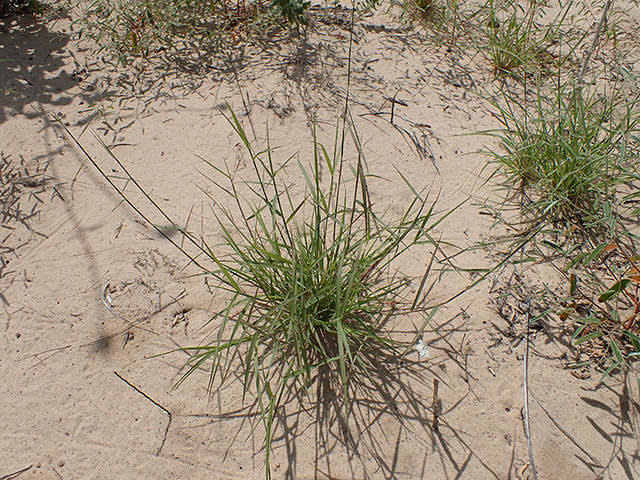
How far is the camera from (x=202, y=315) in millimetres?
1908

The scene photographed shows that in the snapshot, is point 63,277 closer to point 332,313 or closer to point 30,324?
point 30,324

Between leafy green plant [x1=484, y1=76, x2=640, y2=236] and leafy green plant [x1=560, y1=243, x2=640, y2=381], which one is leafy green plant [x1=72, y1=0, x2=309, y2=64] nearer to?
leafy green plant [x1=484, y1=76, x2=640, y2=236]

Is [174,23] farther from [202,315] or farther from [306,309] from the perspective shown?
[306,309]

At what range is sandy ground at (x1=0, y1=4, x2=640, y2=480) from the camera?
157 centimetres

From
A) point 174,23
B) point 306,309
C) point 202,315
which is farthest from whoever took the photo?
point 174,23

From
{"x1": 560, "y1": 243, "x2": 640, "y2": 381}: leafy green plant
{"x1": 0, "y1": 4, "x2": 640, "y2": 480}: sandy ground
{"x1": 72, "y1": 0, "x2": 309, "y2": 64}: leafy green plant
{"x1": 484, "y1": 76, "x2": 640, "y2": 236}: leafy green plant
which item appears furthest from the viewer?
{"x1": 72, "y1": 0, "x2": 309, "y2": 64}: leafy green plant

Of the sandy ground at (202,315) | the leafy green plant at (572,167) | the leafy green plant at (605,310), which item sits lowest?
the sandy ground at (202,315)

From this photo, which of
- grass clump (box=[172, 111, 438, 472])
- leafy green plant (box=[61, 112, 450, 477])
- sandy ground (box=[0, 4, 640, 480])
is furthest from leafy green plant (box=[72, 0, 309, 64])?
grass clump (box=[172, 111, 438, 472])

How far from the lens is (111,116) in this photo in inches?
107

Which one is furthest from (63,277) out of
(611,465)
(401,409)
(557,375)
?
(611,465)

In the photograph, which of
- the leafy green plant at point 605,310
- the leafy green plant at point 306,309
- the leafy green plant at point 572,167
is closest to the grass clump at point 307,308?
the leafy green plant at point 306,309

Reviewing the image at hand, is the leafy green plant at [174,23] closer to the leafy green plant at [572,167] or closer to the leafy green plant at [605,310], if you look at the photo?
the leafy green plant at [572,167]

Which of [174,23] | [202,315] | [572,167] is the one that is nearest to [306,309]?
[202,315]

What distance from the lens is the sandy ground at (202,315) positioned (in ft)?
5.15
